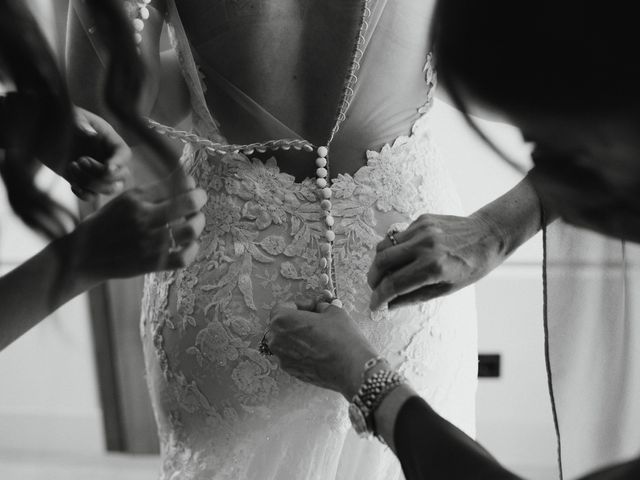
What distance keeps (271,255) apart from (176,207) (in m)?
0.16

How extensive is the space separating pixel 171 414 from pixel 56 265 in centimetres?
31

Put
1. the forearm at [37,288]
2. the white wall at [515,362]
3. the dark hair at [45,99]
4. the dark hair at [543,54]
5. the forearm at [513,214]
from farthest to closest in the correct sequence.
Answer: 1. the white wall at [515,362]
2. the forearm at [513,214]
3. the forearm at [37,288]
4. the dark hair at [45,99]
5. the dark hair at [543,54]

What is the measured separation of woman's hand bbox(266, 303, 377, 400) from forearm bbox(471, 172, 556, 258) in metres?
0.24

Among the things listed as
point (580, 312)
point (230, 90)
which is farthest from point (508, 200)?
point (230, 90)

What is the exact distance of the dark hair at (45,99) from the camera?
623 mm

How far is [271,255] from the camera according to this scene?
893 mm

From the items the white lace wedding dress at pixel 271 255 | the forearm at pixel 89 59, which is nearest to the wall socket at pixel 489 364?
the white lace wedding dress at pixel 271 255

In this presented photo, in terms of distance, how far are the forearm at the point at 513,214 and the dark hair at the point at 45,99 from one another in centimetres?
43

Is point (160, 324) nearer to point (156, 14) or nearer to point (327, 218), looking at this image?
point (327, 218)

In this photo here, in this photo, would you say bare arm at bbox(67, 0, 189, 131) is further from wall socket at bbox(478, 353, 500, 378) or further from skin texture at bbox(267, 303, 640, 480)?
wall socket at bbox(478, 353, 500, 378)

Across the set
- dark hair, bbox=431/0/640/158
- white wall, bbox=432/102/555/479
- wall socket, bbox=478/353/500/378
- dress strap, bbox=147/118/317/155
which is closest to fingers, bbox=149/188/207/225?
dress strap, bbox=147/118/317/155

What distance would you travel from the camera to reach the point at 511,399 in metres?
2.17

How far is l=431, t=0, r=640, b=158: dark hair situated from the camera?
0.50m

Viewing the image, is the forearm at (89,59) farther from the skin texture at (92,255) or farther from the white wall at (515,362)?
the white wall at (515,362)
